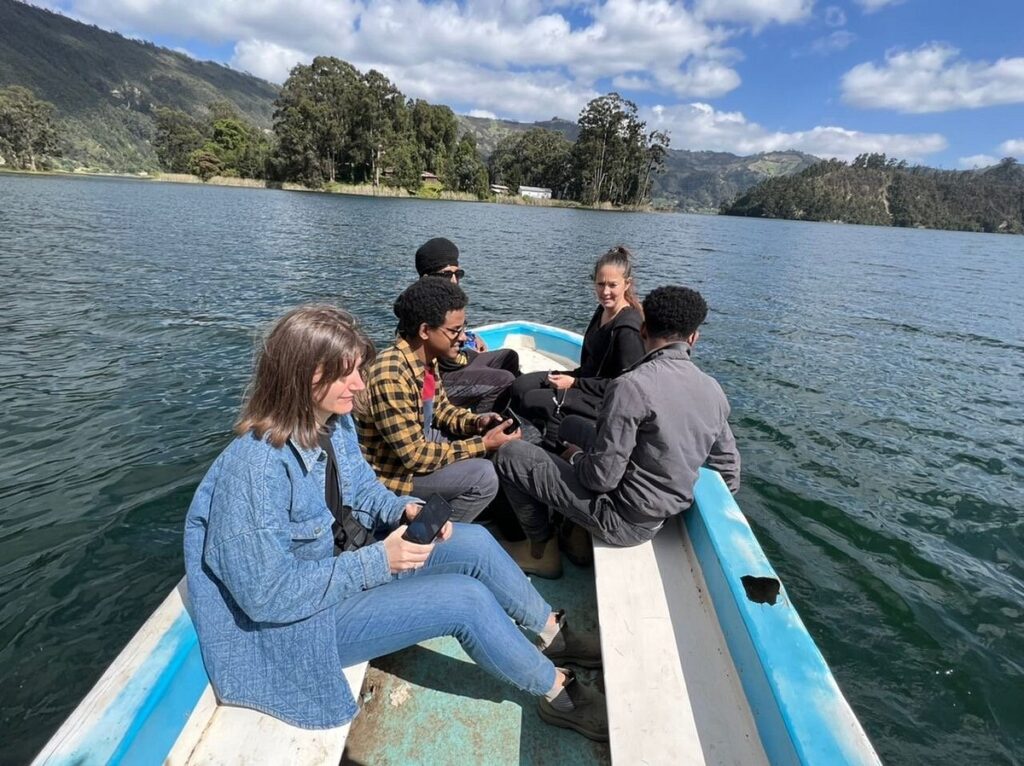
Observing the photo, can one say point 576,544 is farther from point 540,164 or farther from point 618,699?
point 540,164

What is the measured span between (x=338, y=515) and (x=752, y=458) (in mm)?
5698

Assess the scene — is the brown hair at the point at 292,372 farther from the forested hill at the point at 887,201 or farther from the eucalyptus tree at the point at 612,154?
the forested hill at the point at 887,201

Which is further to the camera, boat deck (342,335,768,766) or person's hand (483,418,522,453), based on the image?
person's hand (483,418,522,453)

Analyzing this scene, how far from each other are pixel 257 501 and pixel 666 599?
1982 millimetres

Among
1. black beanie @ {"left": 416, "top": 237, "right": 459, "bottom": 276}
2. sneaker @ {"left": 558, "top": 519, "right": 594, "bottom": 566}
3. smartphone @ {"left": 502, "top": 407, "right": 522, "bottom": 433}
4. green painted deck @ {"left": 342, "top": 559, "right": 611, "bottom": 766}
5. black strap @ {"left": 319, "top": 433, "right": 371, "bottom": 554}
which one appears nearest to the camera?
black strap @ {"left": 319, "top": 433, "right": 371, "bottom": 554}

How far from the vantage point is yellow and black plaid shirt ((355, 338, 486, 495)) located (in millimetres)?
2873

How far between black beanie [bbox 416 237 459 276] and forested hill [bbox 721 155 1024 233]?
163 meters

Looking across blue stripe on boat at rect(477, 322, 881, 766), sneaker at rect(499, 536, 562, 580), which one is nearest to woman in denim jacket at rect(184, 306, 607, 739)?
blue stripe on boat at rect(477, 322, 881, 766)

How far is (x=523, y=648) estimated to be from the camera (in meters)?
2.15

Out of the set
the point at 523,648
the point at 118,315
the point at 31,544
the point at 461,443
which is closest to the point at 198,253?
the point at 118,315

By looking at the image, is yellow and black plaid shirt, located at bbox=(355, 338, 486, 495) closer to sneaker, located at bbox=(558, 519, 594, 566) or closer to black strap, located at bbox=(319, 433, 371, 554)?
black strap, located at bbox=(319, 433, 371, 554)

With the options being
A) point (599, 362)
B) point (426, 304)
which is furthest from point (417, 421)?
point (599, 362)

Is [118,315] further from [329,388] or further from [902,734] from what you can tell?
[902,734]

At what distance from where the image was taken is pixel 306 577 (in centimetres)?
181
